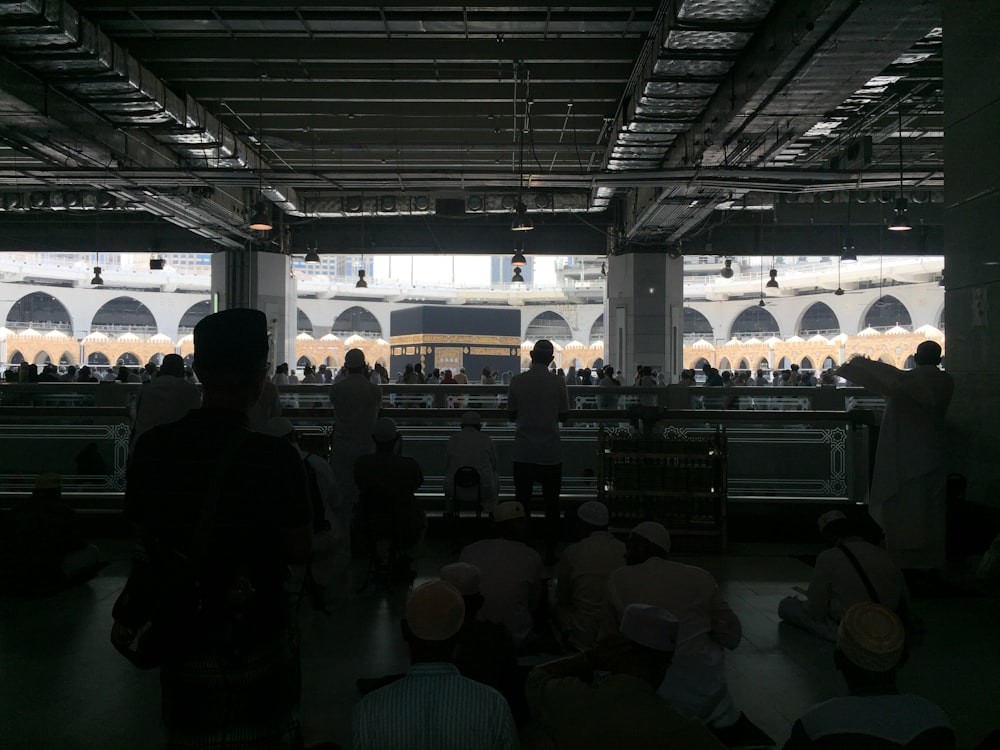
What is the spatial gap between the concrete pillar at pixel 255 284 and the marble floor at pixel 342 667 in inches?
505

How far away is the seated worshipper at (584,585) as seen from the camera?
3.63 metres

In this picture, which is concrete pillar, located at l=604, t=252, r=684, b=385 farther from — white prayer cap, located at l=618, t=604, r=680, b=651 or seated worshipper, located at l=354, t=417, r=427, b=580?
white prayer cap, located at l=618, t=604, r=680, b=651

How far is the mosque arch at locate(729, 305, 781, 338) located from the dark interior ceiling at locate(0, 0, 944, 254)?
26.4 metres

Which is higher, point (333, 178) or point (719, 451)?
point (333, 178)

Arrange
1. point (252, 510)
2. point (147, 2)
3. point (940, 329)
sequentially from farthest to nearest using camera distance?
1. point (940, 329)
2. point (147, 2)
3. point (252, 510)

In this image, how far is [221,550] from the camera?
159 centimetres

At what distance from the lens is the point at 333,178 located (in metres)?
11.7

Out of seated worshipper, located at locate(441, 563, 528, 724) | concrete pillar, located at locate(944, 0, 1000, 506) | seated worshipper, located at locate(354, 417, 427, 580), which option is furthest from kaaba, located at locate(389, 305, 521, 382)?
seated worshipper, located at locate(441, 563, 528, 724)

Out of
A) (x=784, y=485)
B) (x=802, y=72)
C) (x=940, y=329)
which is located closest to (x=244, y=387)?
(x=784, y=485)

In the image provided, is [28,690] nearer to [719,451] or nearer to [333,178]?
[719,451]

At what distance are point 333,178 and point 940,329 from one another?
29645 millimetres

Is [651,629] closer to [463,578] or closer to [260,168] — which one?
[463,578]

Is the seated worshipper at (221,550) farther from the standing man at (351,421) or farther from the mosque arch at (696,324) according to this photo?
the mosque arch at (696,324)

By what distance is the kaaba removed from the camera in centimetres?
2131
